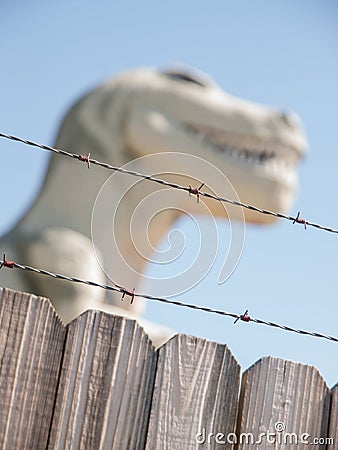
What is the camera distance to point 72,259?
4125 mm

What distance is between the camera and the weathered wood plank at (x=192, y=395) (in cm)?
158

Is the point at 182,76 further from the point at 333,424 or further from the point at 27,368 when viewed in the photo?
the point at 27,368

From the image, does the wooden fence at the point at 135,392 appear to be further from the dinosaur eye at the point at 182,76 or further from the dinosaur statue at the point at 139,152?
the dinosaur eye at the point at 182,76

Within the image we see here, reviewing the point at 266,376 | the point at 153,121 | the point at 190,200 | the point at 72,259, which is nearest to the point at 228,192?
the point at 190,200

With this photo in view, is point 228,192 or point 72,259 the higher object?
point 228,192

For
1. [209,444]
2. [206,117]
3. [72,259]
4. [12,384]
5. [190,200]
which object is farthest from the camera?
[206,117]

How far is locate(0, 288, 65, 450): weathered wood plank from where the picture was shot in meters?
1.47

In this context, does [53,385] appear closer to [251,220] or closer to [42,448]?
[42,448]

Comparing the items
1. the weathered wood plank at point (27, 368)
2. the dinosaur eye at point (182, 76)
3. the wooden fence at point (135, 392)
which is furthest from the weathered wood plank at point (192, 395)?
the dinosaur eye at point (182, 76)

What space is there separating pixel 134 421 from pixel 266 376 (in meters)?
0.26

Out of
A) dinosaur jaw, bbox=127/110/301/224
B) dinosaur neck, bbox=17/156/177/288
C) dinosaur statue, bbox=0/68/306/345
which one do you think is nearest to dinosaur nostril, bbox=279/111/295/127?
dinosaur statue, bbox=0/68/306/345

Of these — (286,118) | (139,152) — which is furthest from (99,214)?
(286,118)

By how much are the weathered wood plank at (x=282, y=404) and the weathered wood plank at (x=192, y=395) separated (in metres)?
0.03

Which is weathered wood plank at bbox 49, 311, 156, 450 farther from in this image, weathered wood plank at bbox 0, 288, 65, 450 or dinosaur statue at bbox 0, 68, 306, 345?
dinosaur statue at bbox 0, 68, 306, 345
